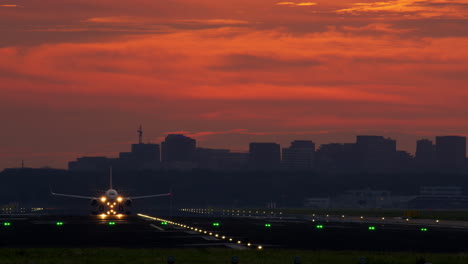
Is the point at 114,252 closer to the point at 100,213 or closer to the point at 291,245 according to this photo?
the point at 291,245

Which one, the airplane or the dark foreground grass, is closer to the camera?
the dark foreground grass

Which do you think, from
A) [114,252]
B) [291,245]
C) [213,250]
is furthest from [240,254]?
[291,245]

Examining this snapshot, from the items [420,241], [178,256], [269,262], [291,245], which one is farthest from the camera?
[420,241]

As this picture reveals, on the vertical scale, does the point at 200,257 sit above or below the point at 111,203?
below

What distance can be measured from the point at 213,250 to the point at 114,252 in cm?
626

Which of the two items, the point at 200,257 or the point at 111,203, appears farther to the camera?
the point at 111,203

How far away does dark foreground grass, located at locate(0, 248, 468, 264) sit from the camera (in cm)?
4789

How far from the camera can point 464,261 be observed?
48250 millimetres

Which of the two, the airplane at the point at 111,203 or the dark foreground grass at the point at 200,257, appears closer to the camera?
the dark foreground grass at the point at 200,257

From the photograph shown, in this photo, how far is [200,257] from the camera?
167 ft

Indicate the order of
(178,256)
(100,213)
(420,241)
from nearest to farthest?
(178,256) → (420,241) → (100,213)

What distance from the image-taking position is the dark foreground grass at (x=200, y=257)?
157 ft

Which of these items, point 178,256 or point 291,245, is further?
point 291,245

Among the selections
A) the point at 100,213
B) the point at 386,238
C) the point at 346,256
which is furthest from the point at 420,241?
the point at 100,213
